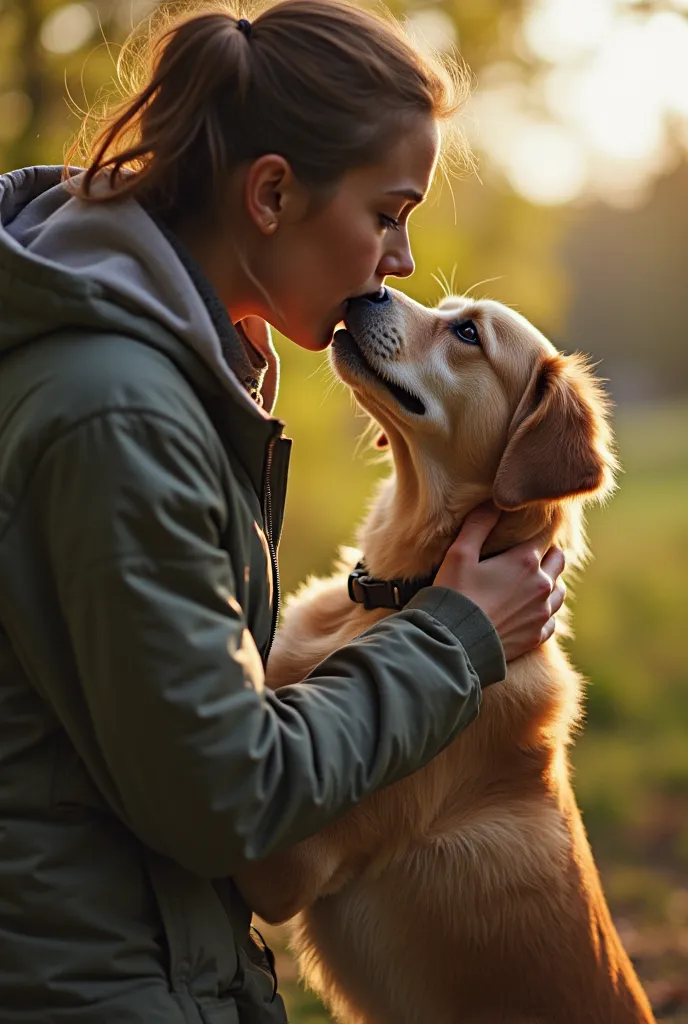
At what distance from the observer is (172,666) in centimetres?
145

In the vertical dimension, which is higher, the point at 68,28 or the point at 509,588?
the point at 68,28

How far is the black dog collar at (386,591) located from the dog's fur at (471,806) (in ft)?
0.20

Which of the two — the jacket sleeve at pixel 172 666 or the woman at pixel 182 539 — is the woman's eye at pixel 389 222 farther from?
the jacket sleeve at pixel 172 666

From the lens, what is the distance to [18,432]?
149cm

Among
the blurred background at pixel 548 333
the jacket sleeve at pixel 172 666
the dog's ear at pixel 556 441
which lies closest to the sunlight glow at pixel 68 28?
the blurred background at pixel 548 333

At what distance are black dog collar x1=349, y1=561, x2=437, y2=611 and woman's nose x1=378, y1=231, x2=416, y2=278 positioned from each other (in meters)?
0.76

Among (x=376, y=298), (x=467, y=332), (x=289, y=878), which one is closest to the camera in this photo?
(x=289, y=878)

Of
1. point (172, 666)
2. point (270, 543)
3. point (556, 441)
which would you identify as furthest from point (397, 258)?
point (172, 666)

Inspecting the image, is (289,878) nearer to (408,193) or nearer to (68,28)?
(408,193)

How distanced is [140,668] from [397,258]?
1.04 metres

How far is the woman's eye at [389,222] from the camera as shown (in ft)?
6.57

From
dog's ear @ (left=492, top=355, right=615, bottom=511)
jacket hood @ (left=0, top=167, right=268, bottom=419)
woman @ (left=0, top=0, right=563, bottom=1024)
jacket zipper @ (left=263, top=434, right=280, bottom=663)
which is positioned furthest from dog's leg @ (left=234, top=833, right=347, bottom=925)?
jacket hood @ (left=0, top=167, right=268, bottom=419)

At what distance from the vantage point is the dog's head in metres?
2.67

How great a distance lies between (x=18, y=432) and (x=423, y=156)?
92cm
